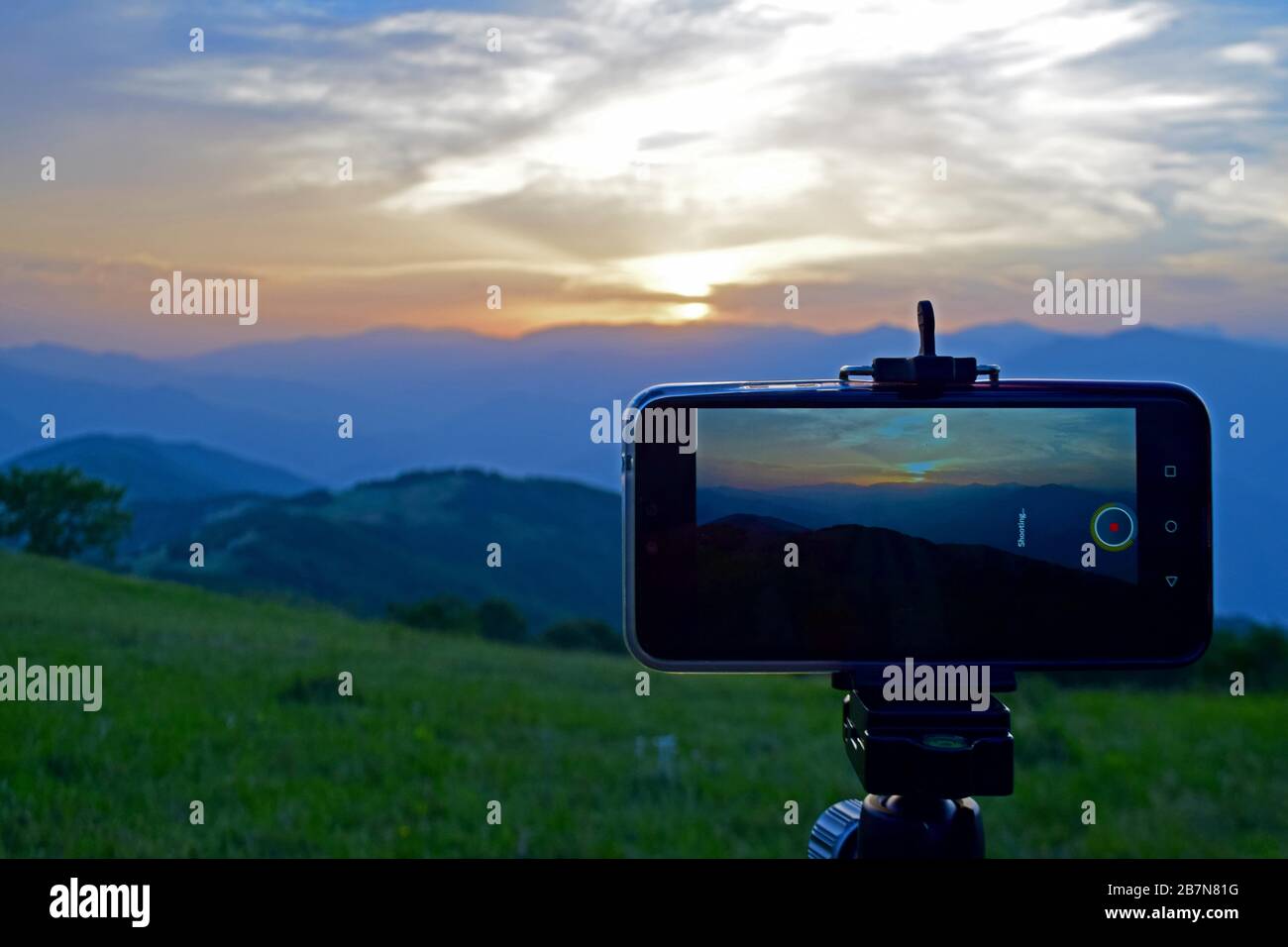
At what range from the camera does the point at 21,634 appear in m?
14.5

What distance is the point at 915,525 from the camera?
188cm

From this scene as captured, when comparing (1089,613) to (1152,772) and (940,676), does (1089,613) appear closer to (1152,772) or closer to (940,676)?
(940,676)

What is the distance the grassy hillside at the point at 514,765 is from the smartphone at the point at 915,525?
5.25m

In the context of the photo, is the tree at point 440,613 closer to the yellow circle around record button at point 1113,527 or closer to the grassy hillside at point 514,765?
the grassy hillside at point 514,765

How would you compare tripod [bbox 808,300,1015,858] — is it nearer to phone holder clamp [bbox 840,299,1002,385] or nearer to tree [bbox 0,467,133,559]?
phone holder clamp [bbox 840,299,1002,385]

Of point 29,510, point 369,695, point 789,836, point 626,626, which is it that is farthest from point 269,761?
point 29,510

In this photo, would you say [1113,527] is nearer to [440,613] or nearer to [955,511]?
[955,511]

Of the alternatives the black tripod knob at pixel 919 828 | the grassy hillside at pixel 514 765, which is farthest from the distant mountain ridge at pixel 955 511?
the grassy hillside at pixel 514 765

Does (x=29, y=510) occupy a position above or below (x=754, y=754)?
above

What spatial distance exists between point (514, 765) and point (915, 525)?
737 centimetres

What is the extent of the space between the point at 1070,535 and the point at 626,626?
854 millimetres

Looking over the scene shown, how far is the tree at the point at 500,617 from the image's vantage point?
2743cm

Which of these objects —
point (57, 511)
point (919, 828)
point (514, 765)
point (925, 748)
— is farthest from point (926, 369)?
point (57, 511)
